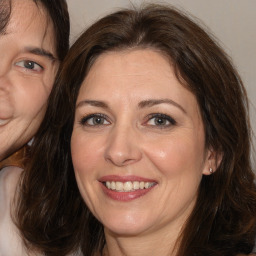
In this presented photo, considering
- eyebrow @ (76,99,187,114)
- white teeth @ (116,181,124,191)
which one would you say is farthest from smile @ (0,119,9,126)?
white teeth @ (116,181,124,191)

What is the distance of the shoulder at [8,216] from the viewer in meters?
1.89

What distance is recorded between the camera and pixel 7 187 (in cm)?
201

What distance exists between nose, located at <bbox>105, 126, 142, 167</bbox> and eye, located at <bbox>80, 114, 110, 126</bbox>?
82 mm

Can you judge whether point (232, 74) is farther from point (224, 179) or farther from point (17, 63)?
point (17, 63)

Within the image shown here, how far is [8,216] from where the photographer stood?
6.42 ft

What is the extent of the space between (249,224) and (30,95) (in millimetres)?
811

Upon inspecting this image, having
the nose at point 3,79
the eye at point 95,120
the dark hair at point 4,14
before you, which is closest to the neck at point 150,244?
the eye at point 95,120

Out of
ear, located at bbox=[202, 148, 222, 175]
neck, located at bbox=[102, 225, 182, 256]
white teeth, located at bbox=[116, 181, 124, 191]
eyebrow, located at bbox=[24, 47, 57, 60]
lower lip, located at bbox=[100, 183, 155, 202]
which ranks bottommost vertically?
neck, located at bbox=[102, 225, 182, 256]

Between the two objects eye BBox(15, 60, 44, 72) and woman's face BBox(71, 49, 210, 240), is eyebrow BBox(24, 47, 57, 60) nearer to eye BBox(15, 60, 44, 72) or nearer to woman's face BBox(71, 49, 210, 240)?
eye BBox(15, 60, 44, 72)

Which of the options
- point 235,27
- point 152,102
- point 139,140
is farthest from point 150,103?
point 235,27

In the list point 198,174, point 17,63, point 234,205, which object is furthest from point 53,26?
point 234,205

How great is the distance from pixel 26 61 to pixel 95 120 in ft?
1.12

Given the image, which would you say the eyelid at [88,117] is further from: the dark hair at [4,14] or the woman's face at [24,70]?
the dark hair at [4,14]

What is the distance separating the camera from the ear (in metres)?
1.84
